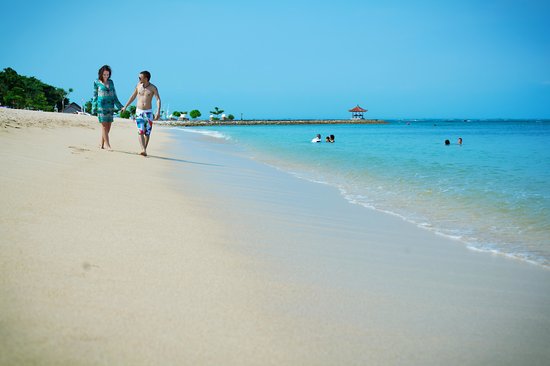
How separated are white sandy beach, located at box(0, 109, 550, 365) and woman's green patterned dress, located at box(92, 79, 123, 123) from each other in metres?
4.57

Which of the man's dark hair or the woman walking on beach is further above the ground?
the man's dark hair

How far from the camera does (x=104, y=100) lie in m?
8.50

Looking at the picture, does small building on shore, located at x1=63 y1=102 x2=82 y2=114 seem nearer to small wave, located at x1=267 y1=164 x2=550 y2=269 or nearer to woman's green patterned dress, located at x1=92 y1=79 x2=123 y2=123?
woman's green patterned dress, located at x1=92 y1=79 x2=123 y2=123

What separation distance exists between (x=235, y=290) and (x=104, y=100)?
7419mm

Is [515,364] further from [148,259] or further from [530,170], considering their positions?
[530,170]

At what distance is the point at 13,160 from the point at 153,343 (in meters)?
4.45

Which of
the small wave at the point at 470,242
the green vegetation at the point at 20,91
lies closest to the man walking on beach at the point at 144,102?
the small wave at the point at 470,242

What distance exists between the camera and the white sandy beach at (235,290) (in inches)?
64.9

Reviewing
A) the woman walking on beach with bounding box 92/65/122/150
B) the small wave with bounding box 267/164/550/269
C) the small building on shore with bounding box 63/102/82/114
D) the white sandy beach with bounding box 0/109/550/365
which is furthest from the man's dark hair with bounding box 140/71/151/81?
the small building on shore with bounding box 63/102/82/114

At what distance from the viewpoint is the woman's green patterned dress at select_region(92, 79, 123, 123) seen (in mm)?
8422

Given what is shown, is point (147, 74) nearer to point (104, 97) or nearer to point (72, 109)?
point (104, 97)

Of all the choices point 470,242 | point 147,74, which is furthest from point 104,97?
point 470,242

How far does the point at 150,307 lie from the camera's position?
6.18ft

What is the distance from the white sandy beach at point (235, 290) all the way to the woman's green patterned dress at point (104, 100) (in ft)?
15.0
